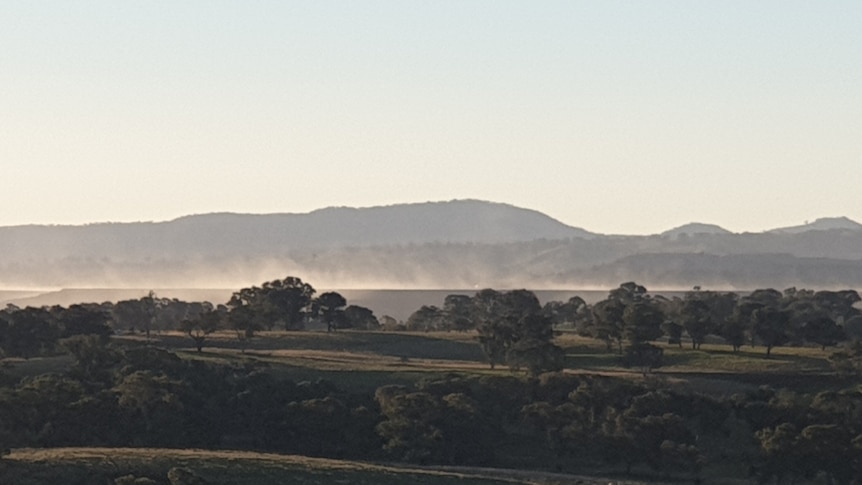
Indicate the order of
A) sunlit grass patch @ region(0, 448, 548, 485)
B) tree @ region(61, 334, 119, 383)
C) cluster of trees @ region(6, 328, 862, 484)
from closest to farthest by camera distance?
sunlit grass patch @ region(0, 448, 548, 485)
cluster of trees @ region(6, 328, 862, 484)
tree @ region(61, 334, 119, 383)

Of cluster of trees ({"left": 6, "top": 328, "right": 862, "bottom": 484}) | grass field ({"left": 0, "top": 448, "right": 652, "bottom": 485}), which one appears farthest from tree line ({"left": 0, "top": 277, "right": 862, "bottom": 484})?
grass field ({"left": 0, "top": 448, "right": 652, "bottom": 485})

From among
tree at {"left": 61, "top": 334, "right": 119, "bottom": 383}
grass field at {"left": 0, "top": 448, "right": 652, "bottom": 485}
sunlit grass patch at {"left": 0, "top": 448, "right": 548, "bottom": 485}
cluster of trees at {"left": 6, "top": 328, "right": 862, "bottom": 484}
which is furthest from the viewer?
tree at {"left": 61, "top": 334, "right": 119, "bottom": 383}

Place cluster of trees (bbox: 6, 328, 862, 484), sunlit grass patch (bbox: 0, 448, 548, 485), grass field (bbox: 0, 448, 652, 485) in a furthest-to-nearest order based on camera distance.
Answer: cluster of trees (bbox: 6, 328, 862, 484) → sunlit grass patch (bbox: 0, 448, 548, 485) → grass field (bbox: 0, 448, 652, 485)

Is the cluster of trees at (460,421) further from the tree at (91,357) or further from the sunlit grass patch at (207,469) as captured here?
the sunlit grass patch at (207,469)

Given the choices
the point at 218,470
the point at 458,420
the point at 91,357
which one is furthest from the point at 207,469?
the point at 91,357

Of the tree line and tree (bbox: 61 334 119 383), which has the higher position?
tree (bbox: 61 334 119 383)

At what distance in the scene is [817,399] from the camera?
6565 inches

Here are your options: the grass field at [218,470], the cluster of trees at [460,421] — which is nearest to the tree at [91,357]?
the cluster of trees at [460,421]

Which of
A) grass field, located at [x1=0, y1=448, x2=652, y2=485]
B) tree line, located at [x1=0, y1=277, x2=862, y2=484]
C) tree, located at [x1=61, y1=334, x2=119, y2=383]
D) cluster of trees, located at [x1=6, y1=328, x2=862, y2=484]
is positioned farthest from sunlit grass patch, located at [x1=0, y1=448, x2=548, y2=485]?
tree, located at [x1=61, y1=334, x2=119, y2=383]

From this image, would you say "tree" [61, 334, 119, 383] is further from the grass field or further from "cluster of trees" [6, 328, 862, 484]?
the grass field

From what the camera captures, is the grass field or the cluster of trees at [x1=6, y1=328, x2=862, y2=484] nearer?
the grass field

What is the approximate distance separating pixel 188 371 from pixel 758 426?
62.9 meters

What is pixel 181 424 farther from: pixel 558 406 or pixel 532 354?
pixel 532 354

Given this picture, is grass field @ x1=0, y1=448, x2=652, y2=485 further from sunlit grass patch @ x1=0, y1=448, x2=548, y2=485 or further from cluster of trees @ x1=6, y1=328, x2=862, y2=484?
cluster of trees @ x1=6, y1=328, x2=862, y2=484
